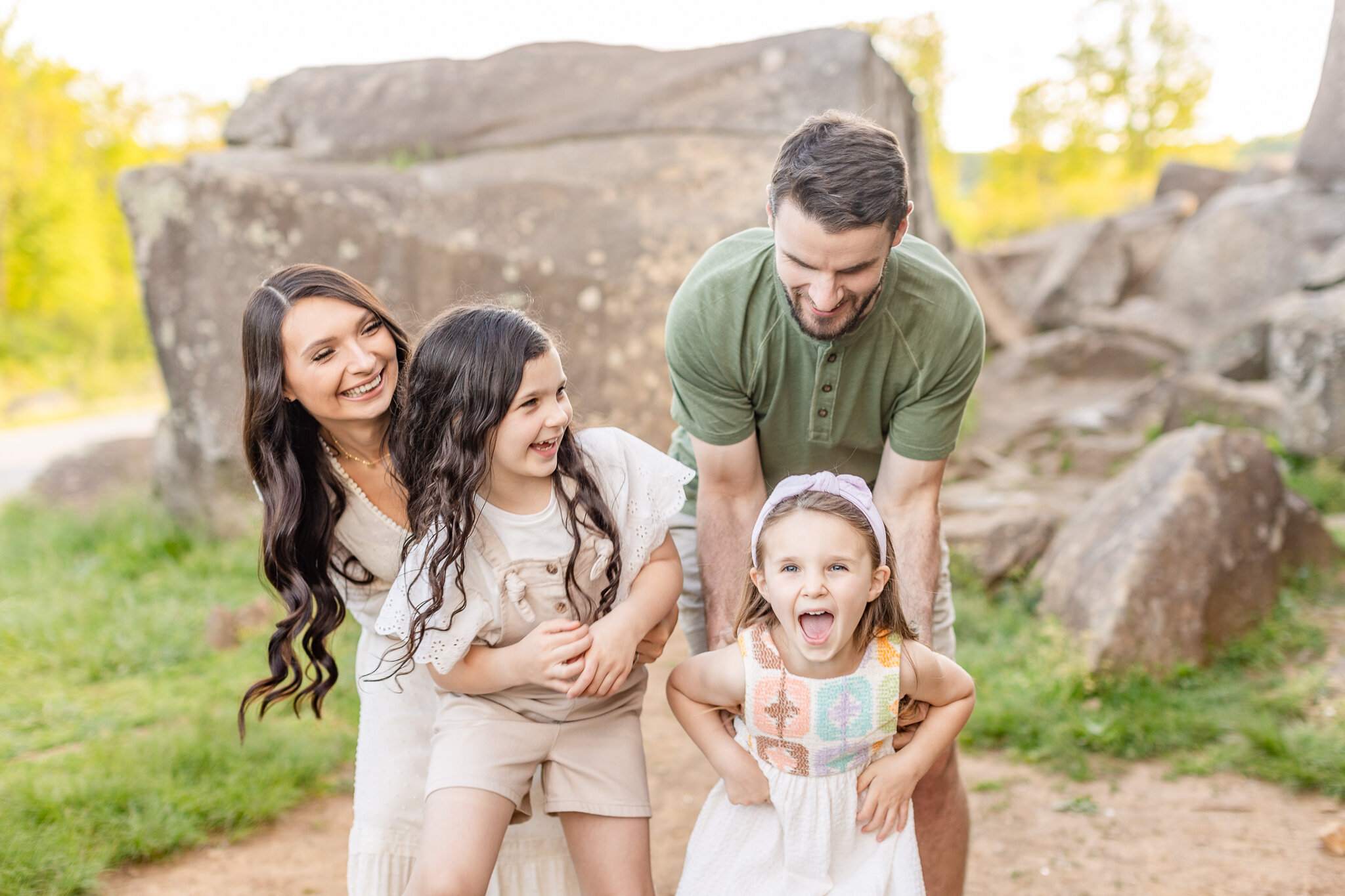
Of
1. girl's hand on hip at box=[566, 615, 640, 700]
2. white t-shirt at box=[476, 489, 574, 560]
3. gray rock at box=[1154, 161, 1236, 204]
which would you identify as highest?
gray rock at box=[1154, 161, 1236, 204]

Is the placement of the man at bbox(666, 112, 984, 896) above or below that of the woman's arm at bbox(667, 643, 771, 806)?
above

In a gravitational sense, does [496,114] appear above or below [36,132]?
below

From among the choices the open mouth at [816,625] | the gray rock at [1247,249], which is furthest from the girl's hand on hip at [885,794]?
the gray rock at [1247,249]

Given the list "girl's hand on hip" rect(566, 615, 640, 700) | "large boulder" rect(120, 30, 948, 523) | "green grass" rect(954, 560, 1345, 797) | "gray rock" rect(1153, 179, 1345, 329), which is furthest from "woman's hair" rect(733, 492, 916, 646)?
"gray rock" rect(1153, 179, 1345, 329)

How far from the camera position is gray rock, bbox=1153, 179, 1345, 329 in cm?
816

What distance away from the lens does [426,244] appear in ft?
17.2

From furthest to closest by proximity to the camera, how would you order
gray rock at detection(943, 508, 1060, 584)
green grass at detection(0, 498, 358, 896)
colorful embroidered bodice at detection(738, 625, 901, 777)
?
gray rock at detection(943, 508, 1060, 584) → green grass at detection(0, 498, 358, 896) → colorful embroidered bodice at detection(738, 625, 901, 777)

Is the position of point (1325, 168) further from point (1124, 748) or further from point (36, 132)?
point (36, 132)

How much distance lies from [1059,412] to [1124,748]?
479 centimetres

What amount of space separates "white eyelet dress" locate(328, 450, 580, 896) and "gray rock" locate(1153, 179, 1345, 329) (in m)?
7.28

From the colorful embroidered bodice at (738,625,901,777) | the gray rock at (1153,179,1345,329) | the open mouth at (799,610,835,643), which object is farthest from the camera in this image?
the gray rock at (1153,179,1345,329)

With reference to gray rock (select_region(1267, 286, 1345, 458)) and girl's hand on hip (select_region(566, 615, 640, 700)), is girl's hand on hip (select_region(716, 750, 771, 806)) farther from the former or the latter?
gray rock (select_region(1267, 286, 1345, 458))

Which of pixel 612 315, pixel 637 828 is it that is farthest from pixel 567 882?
pixel 612 315

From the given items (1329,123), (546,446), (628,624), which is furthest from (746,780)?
(1329,123)
